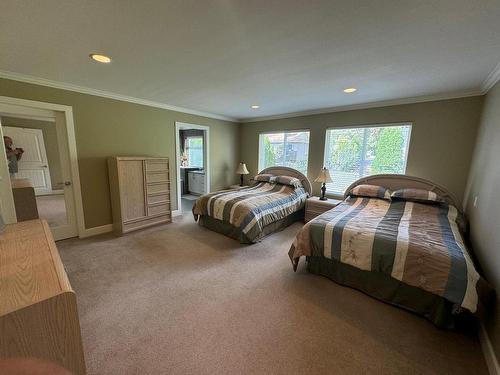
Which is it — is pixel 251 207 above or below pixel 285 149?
below

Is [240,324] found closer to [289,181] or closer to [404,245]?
[404,245]

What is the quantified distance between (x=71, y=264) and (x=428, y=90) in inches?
210

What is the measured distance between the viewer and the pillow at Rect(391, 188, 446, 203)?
2906 mm

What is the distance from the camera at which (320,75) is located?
7.98ft

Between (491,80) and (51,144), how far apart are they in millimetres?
5831

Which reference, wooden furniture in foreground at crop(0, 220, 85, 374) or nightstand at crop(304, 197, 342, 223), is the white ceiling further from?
nightstand at crop(304, 197, 342, 223)

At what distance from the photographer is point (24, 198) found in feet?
9.18

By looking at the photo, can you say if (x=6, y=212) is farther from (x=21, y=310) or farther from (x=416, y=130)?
(x=416, y=130)

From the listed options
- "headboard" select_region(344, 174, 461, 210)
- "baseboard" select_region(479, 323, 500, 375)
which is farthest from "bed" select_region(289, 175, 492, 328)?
"headboard" select_region(344, 174, 461, 210)

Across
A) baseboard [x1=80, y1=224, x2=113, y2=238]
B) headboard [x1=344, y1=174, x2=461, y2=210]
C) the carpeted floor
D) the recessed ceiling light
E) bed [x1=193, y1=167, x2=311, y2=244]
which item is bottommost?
the carpeted floor

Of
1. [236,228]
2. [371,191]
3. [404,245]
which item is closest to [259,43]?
[404,245]

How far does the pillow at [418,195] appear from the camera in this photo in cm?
291

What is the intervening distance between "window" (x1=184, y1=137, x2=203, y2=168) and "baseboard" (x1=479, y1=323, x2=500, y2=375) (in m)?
6.59

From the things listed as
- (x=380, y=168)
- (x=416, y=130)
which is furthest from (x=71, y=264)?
(x=416, y=130)
